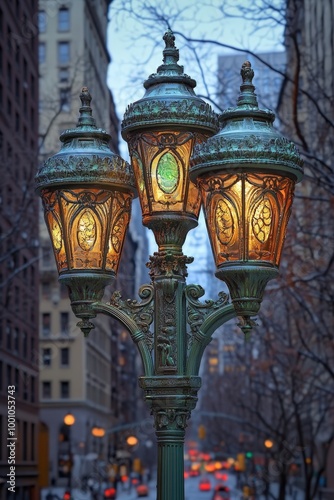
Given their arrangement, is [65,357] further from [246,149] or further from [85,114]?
[246,149]

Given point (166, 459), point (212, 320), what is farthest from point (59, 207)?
point (166, 459)

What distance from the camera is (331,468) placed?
78.9 m

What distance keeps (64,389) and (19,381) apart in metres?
33.7

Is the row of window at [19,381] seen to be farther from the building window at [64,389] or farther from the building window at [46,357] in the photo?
the building window at [64,389]

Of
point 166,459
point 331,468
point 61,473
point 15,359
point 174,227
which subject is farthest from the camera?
point 61,473

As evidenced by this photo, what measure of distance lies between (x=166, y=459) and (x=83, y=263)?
70.8 inches

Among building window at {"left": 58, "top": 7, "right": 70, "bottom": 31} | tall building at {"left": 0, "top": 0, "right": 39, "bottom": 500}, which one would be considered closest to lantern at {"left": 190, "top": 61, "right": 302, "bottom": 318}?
tall building at {"left": 0, "top": 0, "right": 39, "bottom": 500}

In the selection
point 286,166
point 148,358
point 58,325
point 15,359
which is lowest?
point 148,358

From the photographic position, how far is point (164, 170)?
9.34 m

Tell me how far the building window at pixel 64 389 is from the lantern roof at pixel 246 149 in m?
90.2

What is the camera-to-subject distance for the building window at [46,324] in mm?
97188

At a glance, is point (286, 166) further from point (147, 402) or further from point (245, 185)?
point (147, 402)

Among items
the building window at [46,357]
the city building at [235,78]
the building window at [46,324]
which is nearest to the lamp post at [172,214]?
the city building at [235,78]

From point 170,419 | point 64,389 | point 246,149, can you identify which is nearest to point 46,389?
point 64,389
